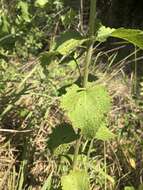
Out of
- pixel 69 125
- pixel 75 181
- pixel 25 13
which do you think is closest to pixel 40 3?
pixel 25 13

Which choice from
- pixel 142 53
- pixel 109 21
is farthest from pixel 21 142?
pixel 109 21

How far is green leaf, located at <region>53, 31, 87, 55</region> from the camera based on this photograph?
1.67 meters

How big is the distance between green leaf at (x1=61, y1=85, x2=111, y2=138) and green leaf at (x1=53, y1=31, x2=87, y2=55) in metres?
0.14

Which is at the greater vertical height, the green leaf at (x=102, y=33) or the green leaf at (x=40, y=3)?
the green leaf at (x=40, y=3)

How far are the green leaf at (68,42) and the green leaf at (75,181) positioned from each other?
16.7 inches

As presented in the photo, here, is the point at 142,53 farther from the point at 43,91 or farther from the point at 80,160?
the point at 80,160

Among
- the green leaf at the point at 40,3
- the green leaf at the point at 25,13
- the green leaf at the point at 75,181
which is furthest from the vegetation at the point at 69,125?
the green leaf at the point at 25,13

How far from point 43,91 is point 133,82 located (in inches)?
25.6

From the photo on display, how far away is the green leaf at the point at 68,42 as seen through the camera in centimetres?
167

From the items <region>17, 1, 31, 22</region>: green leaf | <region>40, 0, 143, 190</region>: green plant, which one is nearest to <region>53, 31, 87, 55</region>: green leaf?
<region>40, 0, 143, 190</region>: green plant

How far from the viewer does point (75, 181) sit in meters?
1.83

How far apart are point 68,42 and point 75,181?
47 cm

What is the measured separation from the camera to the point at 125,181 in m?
2.35

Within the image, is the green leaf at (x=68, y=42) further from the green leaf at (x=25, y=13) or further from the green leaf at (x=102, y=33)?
the green leaf at (x=25, y=13)
